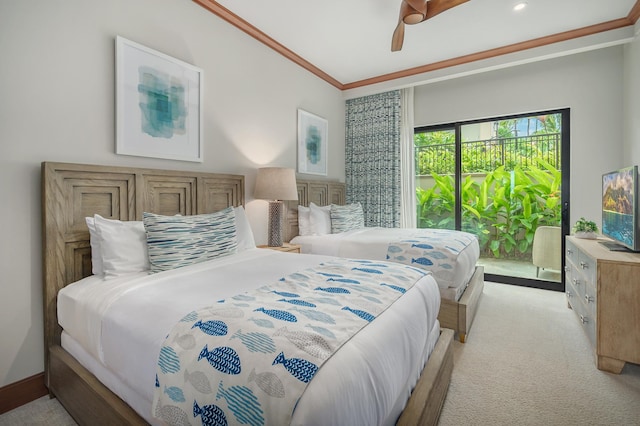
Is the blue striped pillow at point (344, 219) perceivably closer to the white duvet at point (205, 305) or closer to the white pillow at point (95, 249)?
the white duvet at point (205, 305)

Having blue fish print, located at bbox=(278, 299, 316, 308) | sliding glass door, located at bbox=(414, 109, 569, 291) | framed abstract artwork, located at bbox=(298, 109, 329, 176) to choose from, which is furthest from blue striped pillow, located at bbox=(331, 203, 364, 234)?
blue fish print, located at bbox=(278, 299, 316, 308)

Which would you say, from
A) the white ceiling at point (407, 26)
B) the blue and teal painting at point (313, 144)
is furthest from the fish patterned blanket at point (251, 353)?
the blue and teal painting at point (313, 144)

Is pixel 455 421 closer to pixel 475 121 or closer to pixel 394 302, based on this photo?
pixel 394 302

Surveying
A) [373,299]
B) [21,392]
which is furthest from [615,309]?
[21,392]

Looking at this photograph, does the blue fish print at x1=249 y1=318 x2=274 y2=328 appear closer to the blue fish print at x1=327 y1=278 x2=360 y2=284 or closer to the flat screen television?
the blue fish print at x1=327 y1=278 x2=360 y2=284

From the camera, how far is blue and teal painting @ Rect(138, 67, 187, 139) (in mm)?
2283

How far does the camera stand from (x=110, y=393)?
1.34 m

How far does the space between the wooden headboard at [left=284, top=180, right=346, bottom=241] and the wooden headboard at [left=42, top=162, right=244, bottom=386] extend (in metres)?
1.41

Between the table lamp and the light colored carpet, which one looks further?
the table lamp

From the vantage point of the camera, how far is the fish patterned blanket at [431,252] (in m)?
2.55

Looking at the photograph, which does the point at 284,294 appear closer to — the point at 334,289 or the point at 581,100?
the point at 334,289

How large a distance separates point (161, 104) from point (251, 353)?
2.16 metres

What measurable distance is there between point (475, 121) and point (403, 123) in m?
0.94

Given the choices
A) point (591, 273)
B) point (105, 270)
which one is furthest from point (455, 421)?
point (105, 270)
